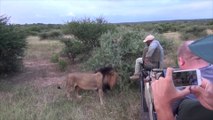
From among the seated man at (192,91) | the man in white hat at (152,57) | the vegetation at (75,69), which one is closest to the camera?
the seated man at (192,91)

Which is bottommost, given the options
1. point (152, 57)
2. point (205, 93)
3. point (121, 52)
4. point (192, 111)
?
point (121, 52)

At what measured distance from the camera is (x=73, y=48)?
1875 cm

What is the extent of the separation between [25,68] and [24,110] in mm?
9616

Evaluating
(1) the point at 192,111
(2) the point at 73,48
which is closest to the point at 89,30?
(2) the point at 73,48

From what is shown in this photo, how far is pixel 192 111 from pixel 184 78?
1.40 ft

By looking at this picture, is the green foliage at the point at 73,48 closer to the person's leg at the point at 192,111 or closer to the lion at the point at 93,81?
the lion at the point at 93,81

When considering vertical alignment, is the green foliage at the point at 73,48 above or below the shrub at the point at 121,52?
below

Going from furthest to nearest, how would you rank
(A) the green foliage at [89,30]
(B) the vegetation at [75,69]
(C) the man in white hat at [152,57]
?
(A) the green foliage at [89,30] → (C) the man in white hat at [152,57] → (B) the vegetation at [75,69]

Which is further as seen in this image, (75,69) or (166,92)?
(75,69)

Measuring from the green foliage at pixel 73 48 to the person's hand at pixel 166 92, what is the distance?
16.1m

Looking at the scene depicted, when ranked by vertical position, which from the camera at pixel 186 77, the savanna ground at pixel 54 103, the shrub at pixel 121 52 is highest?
the camera at pixel 186 77

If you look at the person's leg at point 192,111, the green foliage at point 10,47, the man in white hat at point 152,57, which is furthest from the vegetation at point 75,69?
the person's leg at point 192,111

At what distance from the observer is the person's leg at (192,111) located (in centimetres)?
289

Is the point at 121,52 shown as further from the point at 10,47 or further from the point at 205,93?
the point at 205,93
